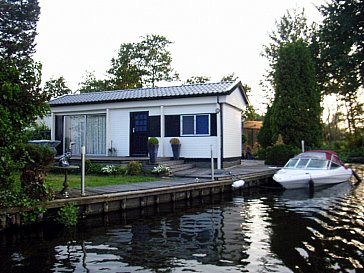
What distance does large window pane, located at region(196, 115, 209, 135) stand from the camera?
16344 millimetres

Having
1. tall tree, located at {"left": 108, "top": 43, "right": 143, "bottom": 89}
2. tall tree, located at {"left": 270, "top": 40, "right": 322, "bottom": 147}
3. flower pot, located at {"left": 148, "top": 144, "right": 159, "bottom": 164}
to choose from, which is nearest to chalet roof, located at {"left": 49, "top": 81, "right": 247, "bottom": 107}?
flower pot, located at {"left": 148, "top": 144, "right": 159, "bottom": 164}

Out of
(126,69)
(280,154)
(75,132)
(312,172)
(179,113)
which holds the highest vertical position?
(126,69)

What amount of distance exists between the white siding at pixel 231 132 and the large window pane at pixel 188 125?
1445 millimetres

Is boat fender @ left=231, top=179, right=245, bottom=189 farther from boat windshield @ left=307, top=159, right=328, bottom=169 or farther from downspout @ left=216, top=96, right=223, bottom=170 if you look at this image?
boat windshield @ left=307, top=159, right=328, bottom=169

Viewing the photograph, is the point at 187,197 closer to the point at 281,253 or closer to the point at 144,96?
the point at 281,253

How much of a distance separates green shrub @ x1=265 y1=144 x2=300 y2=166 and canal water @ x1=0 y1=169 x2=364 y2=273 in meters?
9.03

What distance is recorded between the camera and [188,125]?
16.7 meters

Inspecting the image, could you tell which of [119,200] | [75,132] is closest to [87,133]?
[75,132]

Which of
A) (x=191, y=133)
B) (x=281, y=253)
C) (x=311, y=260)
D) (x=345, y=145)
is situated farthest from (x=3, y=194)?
(x=345, y=145)

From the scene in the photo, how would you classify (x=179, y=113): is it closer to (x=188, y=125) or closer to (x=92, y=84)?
(x=188, y=125)

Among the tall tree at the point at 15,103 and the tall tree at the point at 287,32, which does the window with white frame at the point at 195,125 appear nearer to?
the tall tree at the point at 15,103

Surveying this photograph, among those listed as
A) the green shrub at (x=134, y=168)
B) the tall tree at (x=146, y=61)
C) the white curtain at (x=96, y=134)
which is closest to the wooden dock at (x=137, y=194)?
the green shrub at (x=134, y=168)

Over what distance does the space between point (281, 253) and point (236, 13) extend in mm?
10942

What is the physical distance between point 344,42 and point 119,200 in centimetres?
2164
